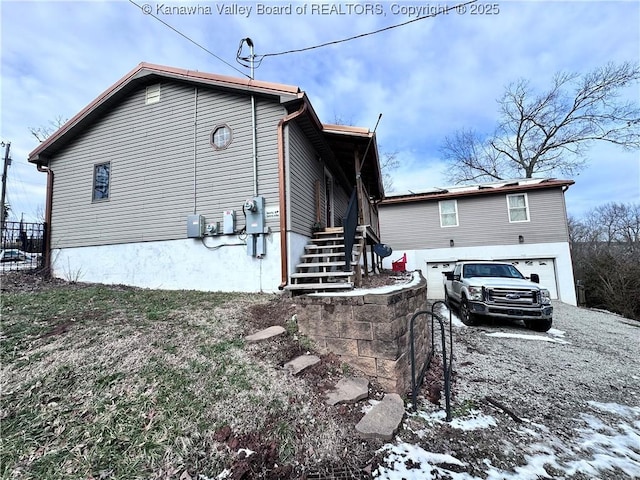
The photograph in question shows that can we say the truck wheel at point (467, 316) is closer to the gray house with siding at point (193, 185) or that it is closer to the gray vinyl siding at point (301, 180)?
the gray house with siding at point (193, 185)

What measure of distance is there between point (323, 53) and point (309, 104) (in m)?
2.36

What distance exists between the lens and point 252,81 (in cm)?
638

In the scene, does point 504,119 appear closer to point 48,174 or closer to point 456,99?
point 456,99

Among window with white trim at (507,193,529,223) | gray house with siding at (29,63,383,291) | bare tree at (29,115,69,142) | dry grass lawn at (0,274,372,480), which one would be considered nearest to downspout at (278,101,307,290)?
gray house with siding at (29,63,383,291)

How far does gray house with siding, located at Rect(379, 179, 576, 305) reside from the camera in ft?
39.5

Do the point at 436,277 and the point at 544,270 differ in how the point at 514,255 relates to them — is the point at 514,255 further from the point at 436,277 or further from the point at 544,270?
the point at 436,277

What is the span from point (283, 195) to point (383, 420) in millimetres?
4612

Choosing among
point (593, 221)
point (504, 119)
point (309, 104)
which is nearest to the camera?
point (309, 104)

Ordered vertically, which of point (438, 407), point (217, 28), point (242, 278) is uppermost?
point (217, 28)

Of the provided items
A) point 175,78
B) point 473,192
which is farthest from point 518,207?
point 175,78

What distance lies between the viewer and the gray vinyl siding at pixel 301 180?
6.38 m

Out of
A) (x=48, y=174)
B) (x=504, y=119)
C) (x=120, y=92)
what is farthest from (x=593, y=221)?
(x=48, y=174)

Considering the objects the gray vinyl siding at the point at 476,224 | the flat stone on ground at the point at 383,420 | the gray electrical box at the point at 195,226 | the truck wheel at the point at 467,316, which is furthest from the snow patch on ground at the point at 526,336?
the gray vinyl siding at the point at 476,224

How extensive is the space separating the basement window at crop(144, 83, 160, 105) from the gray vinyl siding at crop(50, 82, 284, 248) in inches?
6.7
